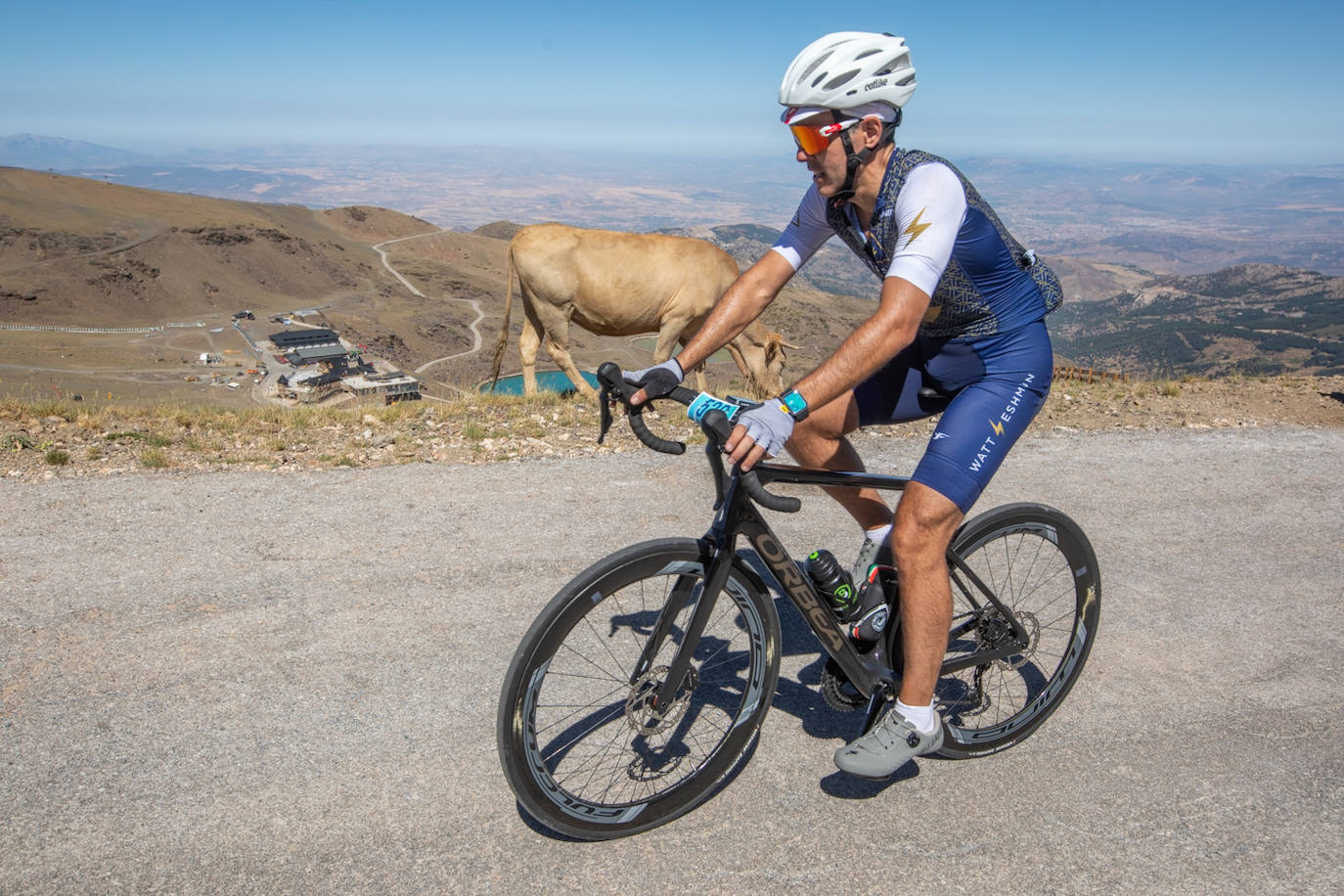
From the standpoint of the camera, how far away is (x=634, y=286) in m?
12.4

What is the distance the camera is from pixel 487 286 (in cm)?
10544

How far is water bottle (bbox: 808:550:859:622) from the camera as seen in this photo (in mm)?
3100

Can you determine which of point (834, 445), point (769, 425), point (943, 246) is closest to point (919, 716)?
point (834, 445)

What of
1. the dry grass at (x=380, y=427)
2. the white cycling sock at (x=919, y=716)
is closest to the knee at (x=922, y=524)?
the white cycling sock at (x=919, y=716)

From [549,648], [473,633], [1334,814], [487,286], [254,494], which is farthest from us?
[487,286]

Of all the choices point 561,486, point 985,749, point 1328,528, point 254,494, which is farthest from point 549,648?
point 1328,528

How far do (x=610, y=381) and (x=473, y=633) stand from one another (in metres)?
2.03

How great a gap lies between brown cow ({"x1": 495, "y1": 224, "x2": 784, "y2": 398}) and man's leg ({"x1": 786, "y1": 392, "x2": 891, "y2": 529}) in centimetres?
826

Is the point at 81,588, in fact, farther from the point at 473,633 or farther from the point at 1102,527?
the point at 1102,527

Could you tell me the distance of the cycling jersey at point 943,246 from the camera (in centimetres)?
282

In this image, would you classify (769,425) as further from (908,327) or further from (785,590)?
(785,590)

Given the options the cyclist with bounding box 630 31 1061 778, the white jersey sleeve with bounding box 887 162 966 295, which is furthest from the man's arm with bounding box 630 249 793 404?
the white jersey sleeve with bounding box 887 162 966 295

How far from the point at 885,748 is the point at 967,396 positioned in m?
1.41

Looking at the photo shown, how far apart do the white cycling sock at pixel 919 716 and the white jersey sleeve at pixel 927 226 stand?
62.1 inches
